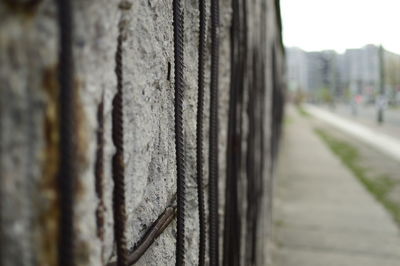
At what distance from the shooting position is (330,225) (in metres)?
4.75

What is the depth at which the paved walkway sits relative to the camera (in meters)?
3.83

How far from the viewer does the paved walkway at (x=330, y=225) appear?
12.6 feet

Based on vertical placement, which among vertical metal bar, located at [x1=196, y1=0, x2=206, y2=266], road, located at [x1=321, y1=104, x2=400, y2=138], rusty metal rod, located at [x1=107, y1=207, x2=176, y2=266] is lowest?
road, located at [x1=321, y1=104, x2=400, y2=138]

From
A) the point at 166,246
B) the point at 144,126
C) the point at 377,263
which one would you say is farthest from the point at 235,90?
the point at 377,263

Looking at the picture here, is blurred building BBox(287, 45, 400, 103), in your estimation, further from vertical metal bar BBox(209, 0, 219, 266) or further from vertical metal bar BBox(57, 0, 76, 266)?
vertical metal bar BBox(57, 0, 76, 266)

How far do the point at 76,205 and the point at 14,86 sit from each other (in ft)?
0.42

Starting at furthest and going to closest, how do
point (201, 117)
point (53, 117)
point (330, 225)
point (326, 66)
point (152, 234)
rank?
point (326, 66)
point (330, 225)
point (201, 117)
point (152, 234)
point (53, 117)

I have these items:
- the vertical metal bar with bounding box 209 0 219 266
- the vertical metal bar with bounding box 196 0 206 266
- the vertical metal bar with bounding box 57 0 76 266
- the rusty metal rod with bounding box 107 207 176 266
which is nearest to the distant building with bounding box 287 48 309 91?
the vertical metal bar with bounding box 209 0 219 266

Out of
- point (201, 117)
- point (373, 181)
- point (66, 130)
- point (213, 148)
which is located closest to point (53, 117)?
point (66, 130)

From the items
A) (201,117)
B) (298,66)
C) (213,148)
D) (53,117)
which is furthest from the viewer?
(298,66)

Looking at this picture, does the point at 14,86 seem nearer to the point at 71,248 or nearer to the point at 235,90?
the point at 71,248

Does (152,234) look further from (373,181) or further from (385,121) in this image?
(385,121)

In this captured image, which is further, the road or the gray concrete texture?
the road

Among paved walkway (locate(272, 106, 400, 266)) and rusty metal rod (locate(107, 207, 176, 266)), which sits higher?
rusty metal rod (locate(107, 207, 176, 266))
